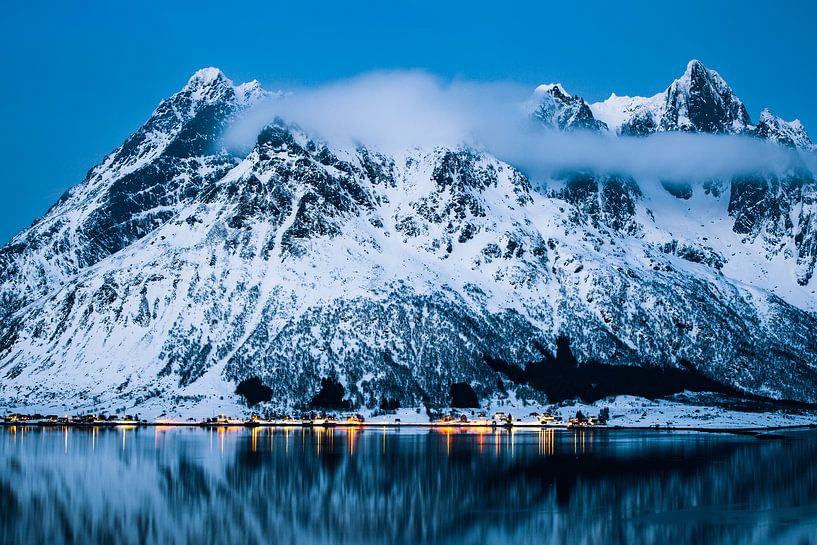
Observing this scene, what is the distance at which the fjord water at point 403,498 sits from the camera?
10425cm

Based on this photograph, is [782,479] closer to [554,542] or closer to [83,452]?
[554,542]

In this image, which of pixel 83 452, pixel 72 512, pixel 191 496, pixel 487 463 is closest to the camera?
pixel 72 512

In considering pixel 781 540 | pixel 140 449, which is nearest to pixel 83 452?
pixel 140 449

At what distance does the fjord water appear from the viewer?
104 metres

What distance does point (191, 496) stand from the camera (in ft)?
418

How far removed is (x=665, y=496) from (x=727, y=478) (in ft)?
75.8

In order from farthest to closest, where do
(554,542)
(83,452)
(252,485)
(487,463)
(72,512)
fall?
(83,452) → (487,463) → (252,485) → (72,512) → (554,542)

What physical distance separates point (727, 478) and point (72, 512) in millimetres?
81569

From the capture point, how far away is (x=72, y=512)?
11462cm

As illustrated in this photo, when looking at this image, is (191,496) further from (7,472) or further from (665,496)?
(665,496)

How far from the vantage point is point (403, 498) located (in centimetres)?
12794

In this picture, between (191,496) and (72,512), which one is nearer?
(72,512)

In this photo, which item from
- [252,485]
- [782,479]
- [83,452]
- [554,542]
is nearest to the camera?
[554,542]

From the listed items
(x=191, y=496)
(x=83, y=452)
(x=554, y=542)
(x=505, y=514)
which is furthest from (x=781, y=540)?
(x=83, y=452)
